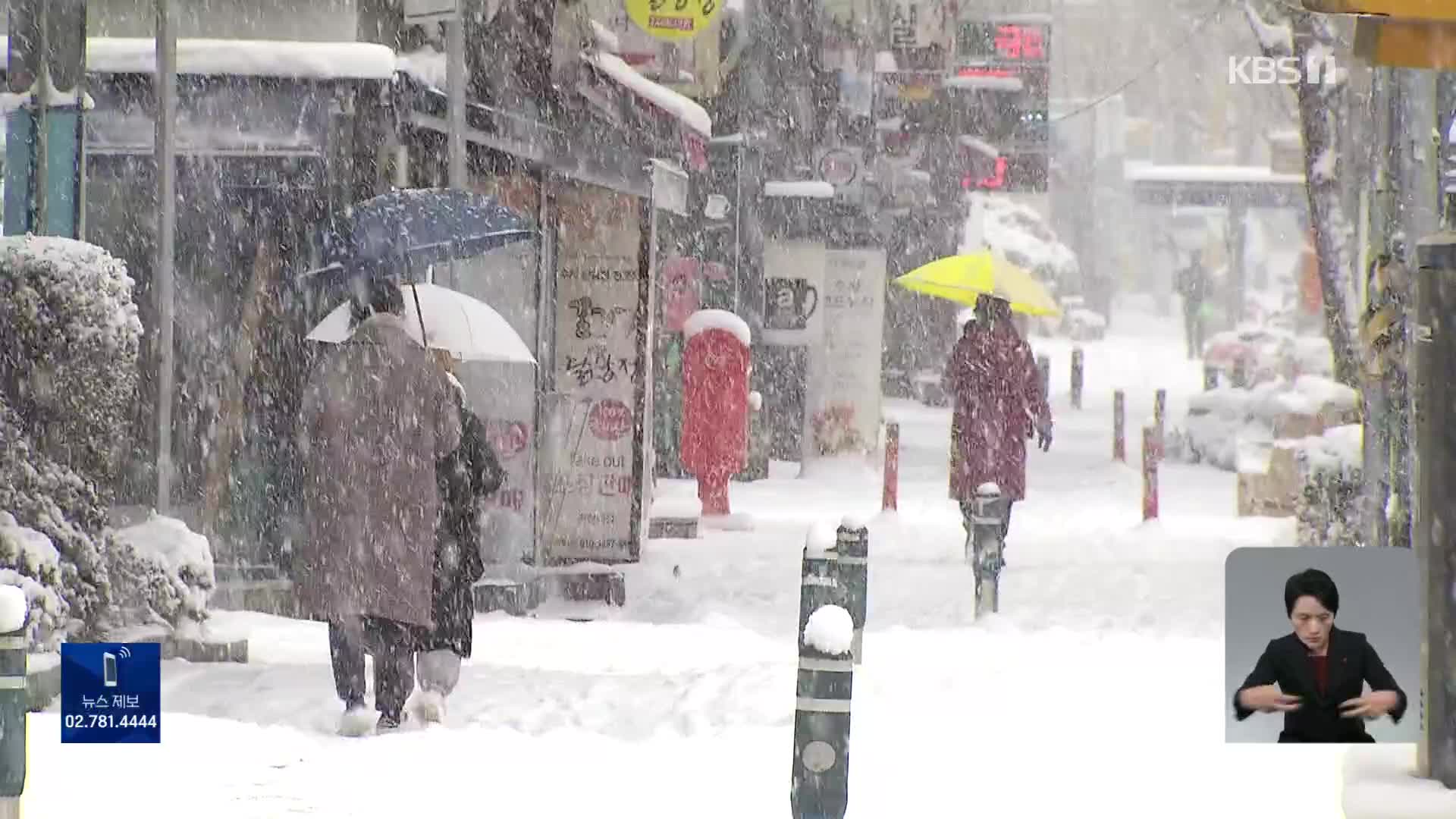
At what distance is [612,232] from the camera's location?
1472 cm

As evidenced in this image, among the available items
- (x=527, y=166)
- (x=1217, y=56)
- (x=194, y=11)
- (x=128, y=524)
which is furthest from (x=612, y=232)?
(x=1217, y=56)

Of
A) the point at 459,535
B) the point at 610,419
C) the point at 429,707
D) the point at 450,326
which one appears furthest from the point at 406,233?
the point at 610,419

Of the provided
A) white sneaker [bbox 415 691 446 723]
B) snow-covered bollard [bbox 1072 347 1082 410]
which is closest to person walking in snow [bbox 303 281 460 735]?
white sneaker [bbox 415 691 446 723]

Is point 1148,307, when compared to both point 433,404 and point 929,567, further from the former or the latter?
point 433,404

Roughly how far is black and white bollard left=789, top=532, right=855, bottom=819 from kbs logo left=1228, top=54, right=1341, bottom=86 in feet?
40.6

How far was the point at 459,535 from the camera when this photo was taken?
8.85 metres

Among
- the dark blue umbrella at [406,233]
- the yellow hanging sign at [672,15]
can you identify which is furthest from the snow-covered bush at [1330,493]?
the dark blue umbrella at [406,233]

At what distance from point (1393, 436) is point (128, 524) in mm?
6307

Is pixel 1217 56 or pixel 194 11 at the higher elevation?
pixel 1217 56

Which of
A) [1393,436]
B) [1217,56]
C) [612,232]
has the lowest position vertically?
[1393,436]

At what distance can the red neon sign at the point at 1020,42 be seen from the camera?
104ft

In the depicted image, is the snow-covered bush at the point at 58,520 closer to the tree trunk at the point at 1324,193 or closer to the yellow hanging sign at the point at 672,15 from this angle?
the yellow hanging sign at the point at 672,15

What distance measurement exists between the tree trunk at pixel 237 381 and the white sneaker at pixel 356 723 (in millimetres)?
4152

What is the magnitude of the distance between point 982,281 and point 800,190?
10083 mm
